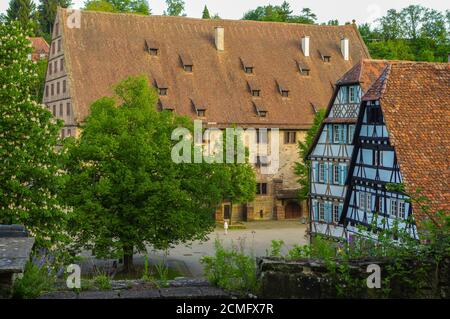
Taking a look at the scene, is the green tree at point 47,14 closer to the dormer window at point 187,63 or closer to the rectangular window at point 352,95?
the dormer window at point 187,63

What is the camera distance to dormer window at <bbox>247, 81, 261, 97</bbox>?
51.1 m

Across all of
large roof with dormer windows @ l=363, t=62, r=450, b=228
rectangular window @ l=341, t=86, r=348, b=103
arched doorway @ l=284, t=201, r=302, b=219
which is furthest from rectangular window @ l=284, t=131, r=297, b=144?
large roof with dormer windows @ l=363, t=62, r=450, b=228

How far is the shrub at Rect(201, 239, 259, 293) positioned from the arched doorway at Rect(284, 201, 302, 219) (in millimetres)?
42305

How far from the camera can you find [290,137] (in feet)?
169

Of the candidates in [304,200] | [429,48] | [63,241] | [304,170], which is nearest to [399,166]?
[63,241]

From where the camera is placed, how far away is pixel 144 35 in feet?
169

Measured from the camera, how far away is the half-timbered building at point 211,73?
1909 inches

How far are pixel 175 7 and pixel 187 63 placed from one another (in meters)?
32.3

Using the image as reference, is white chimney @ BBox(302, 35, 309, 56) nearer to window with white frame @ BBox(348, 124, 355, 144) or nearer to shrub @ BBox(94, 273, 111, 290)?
window with white frame @ BBox(348, 124, 355, 144)

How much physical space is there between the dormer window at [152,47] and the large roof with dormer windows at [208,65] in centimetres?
10

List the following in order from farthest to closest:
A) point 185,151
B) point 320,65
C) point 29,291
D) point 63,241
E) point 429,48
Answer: point 429,48 → point 320,65 → point 185,151 → point 63,241 → point 29,291

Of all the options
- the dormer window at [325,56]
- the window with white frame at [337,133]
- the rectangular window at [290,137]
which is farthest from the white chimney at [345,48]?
A: the window with white frame at [337,133]

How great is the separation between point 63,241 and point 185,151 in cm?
1109

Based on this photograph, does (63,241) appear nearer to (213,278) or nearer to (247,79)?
(213,278)
